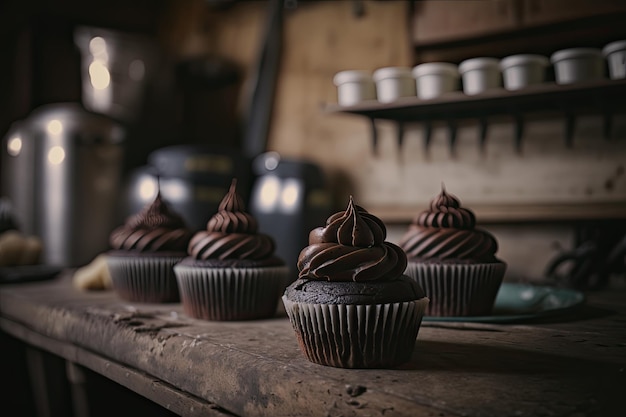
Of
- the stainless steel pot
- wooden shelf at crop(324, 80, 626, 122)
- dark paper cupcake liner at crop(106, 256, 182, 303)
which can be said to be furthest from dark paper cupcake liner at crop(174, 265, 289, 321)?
the stainless steel pot

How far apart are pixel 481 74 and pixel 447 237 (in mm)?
917

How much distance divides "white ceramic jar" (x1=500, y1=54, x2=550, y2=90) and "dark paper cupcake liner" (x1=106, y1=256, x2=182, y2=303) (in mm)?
1268

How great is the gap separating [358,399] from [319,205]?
1.98m

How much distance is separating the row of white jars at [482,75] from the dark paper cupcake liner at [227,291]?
106 cm

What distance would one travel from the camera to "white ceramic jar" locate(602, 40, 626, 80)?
1.91 metres

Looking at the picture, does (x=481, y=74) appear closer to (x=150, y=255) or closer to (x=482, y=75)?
(x=482, y=75)

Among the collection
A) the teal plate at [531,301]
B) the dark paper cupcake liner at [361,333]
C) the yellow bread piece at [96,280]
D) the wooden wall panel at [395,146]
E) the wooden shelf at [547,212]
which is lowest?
the teal plate at [531,301]

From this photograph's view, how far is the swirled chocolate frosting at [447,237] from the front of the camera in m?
1.44

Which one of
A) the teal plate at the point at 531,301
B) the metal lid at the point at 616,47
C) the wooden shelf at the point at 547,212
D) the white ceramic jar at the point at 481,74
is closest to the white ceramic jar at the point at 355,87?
the white ceramic jar at the point at 481,74

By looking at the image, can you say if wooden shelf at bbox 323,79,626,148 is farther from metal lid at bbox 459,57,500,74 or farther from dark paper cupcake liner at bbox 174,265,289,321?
dark paper cupcake liner at bbox 174,265,289,321

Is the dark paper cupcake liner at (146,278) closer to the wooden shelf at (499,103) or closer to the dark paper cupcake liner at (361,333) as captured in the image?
the dark paper cupcake liner at (361,333)

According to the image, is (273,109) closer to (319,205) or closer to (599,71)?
(319,205)

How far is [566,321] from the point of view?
4.71 feet

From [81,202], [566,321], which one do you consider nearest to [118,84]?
[81,202]
